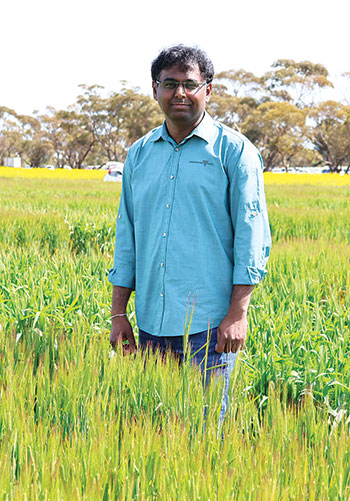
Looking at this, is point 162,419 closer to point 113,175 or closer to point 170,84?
point 170,84

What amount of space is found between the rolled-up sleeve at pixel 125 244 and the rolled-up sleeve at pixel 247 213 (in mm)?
562

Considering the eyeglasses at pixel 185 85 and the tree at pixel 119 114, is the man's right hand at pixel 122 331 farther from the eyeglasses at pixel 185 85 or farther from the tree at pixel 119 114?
the tree at pixel 119 114

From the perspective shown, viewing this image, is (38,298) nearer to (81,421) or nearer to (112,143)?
(81,421)

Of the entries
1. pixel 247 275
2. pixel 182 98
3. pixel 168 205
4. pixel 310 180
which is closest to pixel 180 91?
pixel 182 98

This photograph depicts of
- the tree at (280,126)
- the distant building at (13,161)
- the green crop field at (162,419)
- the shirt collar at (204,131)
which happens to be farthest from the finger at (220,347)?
the distant building at (13,161)

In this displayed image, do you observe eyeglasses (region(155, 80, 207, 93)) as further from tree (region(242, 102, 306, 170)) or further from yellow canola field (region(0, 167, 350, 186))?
tree (region(242, 102, 306, 170))

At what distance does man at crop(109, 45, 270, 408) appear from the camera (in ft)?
7.11

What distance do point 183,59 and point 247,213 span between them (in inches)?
24.9

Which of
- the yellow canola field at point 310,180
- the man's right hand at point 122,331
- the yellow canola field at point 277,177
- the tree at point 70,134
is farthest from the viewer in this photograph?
the tree at point 70,134

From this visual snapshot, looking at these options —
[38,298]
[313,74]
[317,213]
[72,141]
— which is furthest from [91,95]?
[38,298]

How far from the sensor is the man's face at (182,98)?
2188mm

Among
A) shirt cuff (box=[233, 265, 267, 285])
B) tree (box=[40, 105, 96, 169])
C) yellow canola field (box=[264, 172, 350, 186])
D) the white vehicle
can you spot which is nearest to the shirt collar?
shirt cuff (box=[233, 265, 267, 285])

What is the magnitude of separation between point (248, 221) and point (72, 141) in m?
63.0

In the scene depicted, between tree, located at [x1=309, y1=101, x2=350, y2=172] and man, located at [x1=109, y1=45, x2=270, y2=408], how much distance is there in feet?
163
